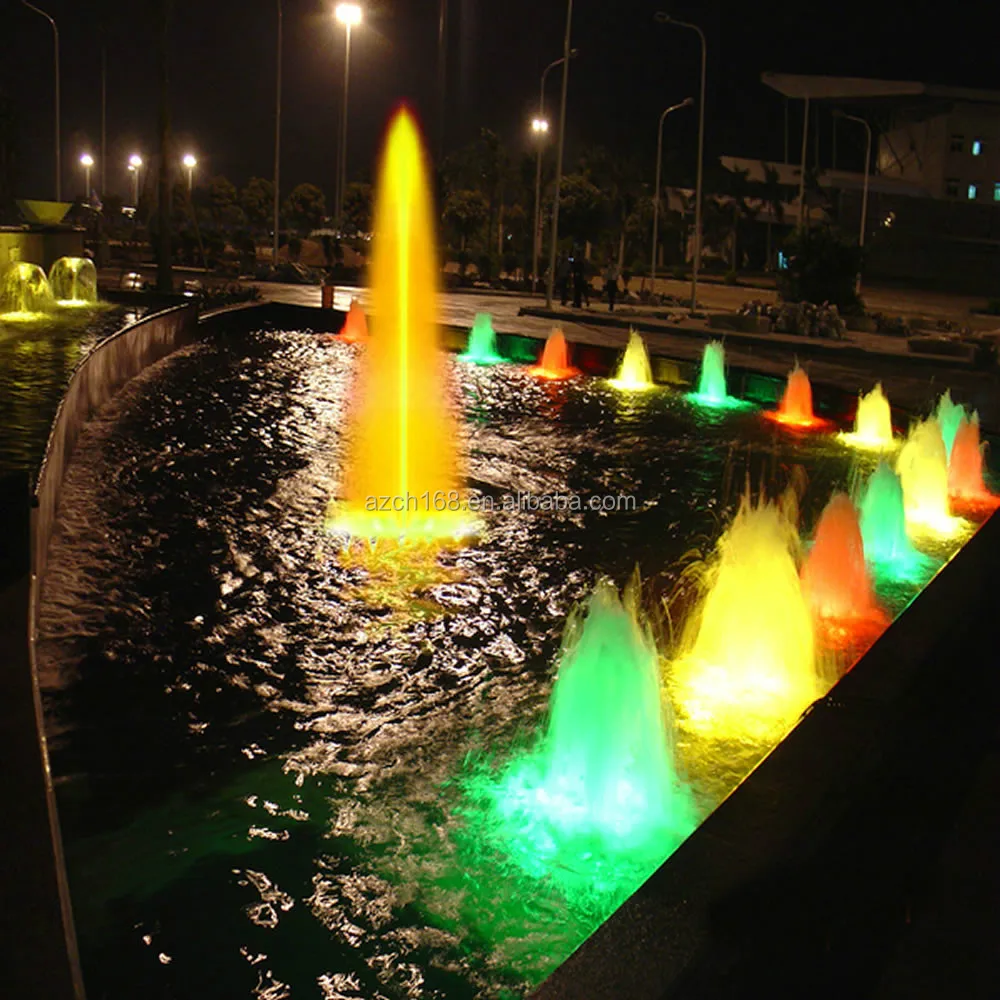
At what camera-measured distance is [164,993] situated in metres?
3.74

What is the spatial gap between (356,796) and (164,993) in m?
1.40

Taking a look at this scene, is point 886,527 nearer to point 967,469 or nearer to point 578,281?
point 967,469

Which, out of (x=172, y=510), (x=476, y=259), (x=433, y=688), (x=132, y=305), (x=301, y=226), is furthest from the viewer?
(x=301, y=226)

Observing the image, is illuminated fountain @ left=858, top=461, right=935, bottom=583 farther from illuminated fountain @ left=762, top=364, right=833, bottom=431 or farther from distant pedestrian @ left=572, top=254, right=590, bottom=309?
distant pedestrian @ left=572, top=254, right=590, bottom=309

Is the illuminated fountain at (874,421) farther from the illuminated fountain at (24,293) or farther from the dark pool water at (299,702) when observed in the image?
the illuminated fountain at (24,293)

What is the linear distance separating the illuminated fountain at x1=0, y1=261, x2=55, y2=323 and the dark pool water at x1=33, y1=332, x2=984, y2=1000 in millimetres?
7740

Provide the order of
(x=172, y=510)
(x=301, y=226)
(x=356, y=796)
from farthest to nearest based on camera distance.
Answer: (x=301, y=226) → (x=172, y=510) → (x=356, y=796)

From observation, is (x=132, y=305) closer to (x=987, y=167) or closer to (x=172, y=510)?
(x=172, y=510)

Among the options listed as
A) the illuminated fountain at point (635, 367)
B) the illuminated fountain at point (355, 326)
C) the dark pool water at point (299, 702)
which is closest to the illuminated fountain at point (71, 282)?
the illuminated fountain at point (355, 326)

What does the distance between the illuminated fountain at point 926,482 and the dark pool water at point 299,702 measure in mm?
751

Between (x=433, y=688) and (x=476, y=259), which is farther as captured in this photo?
(x=476, y=259)

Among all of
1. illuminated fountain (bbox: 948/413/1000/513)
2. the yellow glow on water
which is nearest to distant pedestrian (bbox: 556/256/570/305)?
the yellow glow on water

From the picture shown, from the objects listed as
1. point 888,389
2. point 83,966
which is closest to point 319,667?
point 83,966

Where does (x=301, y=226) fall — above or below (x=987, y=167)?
below
